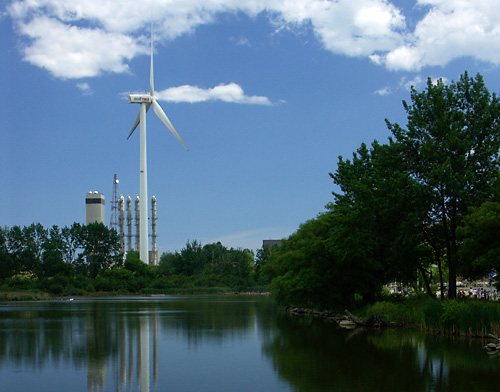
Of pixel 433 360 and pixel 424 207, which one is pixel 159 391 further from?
pixel 424 207

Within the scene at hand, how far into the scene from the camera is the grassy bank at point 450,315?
1161 inches

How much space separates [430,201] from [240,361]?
19.2 metres

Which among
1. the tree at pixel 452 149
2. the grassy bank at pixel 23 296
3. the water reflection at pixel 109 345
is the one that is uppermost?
the tree at pixel 452 149

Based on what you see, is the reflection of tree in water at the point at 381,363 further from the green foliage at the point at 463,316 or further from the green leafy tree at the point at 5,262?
the green leafy tree at the point at 5,262

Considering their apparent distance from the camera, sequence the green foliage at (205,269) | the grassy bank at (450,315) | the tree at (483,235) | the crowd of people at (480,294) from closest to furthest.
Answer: the grassy bank at (450,315) → the tree at (483,235) → the crowd of people at (480,294) → the green foliage at (205,269)

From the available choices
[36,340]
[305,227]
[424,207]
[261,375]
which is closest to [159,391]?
[261,375]

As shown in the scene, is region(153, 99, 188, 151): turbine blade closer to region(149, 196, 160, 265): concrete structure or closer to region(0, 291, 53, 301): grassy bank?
region(0, 291, 53, 301): grassy bank

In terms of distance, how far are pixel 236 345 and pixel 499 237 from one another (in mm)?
15889

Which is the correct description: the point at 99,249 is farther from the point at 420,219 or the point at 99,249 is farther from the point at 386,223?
the point at 420,219

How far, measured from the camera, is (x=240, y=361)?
24.5m

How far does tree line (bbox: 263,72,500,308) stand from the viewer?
35.6 meters

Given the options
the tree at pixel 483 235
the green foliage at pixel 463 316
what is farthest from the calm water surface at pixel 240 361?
the tree at pixel 483 235

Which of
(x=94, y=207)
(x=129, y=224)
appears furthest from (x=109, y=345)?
(x=129, y=224)

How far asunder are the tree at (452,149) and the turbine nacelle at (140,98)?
279ft
